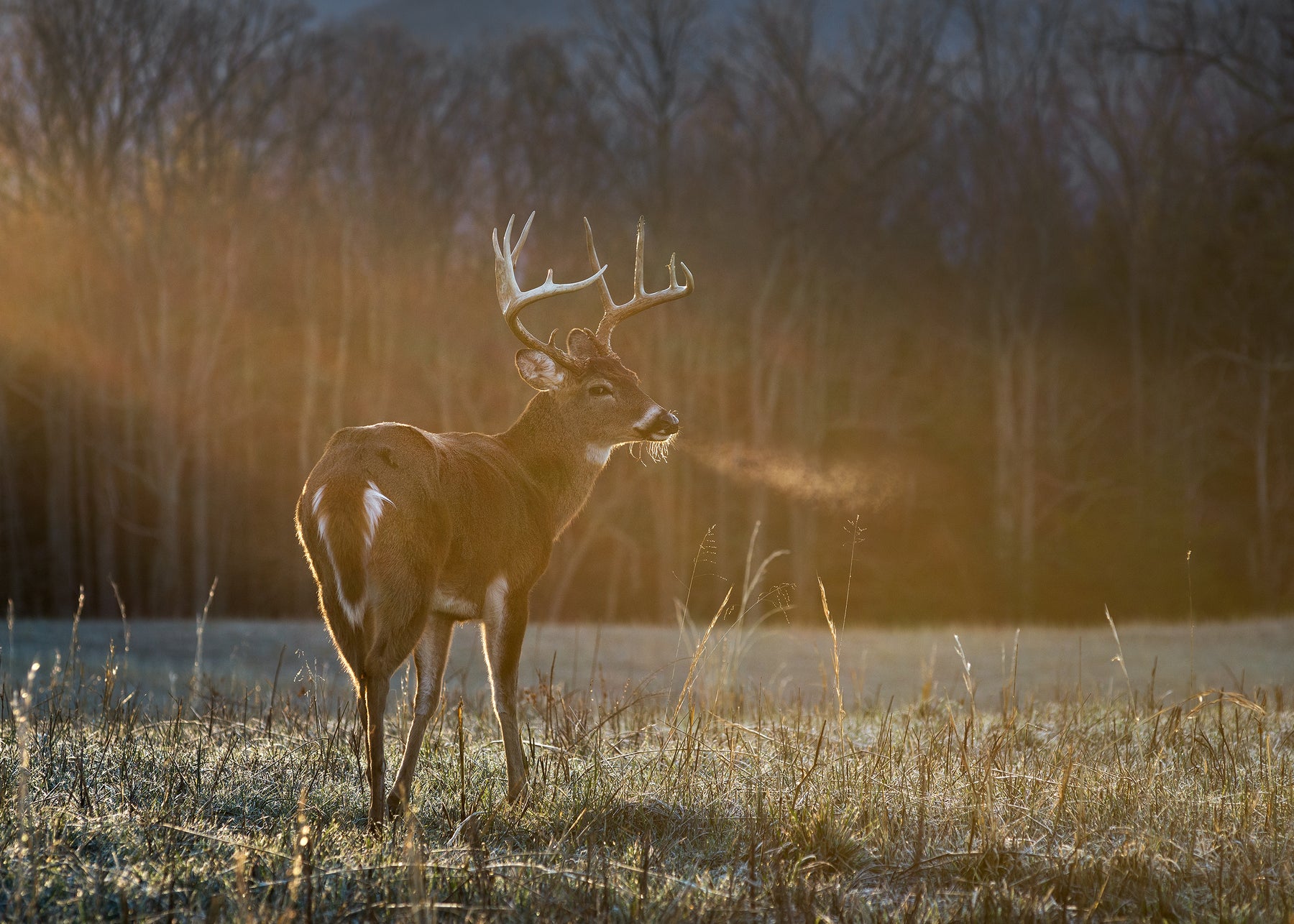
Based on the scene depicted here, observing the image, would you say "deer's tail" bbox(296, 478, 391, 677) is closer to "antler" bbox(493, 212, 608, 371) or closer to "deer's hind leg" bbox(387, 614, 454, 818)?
"deer's hind leg" bbox(387, 614, 454, 818)

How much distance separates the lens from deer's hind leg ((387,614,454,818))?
14.6 feet

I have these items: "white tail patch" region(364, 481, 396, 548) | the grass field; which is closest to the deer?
"white tail patch" region(364, 481, 396, 548)

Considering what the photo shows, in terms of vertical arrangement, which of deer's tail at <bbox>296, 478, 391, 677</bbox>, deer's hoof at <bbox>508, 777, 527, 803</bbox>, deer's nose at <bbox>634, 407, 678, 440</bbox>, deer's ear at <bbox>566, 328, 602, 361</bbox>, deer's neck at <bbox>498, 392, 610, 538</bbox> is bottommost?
deer's hoof at <bbox>508, 777, 527, 803</bbox>

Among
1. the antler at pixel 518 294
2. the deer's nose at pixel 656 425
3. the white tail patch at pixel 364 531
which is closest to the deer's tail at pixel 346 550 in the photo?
the white tail patch at pixel 364 531

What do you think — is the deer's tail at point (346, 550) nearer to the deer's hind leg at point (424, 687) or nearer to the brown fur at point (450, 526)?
the brown fur at point (450, 526)

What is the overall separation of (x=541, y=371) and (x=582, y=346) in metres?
0.35

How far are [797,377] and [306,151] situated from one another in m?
11.6

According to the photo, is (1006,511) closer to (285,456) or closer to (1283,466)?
(1283,466)

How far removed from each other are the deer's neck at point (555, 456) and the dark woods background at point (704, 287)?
18.5 m

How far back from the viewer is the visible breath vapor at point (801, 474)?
2556 cm

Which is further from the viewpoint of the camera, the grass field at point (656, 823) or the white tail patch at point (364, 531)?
the white tail patch at point (364, 531)

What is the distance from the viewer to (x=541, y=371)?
6184mm

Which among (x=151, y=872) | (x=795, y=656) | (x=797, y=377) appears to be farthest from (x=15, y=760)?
(x=797, y=377)

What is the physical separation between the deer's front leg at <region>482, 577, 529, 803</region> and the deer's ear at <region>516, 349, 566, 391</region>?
4.56 ft
